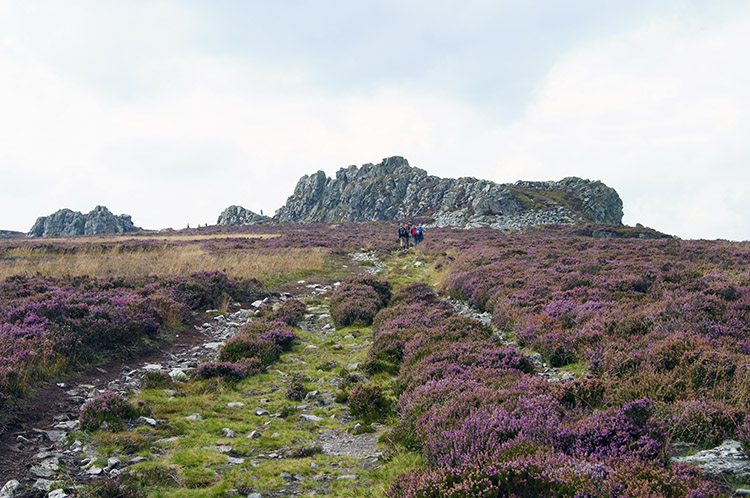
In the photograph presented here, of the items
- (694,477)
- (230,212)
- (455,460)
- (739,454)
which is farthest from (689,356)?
(230,212)

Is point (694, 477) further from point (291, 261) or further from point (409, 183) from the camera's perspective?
point (409, 183)

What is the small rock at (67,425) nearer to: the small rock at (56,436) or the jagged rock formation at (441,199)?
the small rock at (56,436)

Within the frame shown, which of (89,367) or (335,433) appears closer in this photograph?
(335,433)

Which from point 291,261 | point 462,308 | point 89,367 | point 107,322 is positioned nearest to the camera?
point 89,367

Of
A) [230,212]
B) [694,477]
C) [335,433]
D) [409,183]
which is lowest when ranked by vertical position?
[335,433]

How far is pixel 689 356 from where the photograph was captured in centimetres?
705

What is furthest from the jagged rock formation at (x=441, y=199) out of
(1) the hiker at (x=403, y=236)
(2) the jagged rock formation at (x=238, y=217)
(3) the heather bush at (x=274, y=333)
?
(3) the heather bush at (x=274, y=333)

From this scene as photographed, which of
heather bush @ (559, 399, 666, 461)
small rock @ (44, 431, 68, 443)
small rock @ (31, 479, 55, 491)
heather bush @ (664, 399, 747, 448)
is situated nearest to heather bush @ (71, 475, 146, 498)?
small rock @ (31, 479, 55, 491)

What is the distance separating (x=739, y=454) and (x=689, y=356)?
2.86 metres

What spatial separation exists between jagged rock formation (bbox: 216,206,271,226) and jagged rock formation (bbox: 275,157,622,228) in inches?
521

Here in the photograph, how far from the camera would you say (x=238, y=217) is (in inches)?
5325

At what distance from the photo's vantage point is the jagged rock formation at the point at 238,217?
13325 centimetres

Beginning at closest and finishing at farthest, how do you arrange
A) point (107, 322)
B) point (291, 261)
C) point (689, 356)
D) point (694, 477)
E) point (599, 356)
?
1. point (694, 477)
2. point (689, 356)
3. point (599, 356)
4. point (107, 322)
5. point (291, 261)

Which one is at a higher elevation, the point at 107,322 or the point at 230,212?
the point at 230,212
